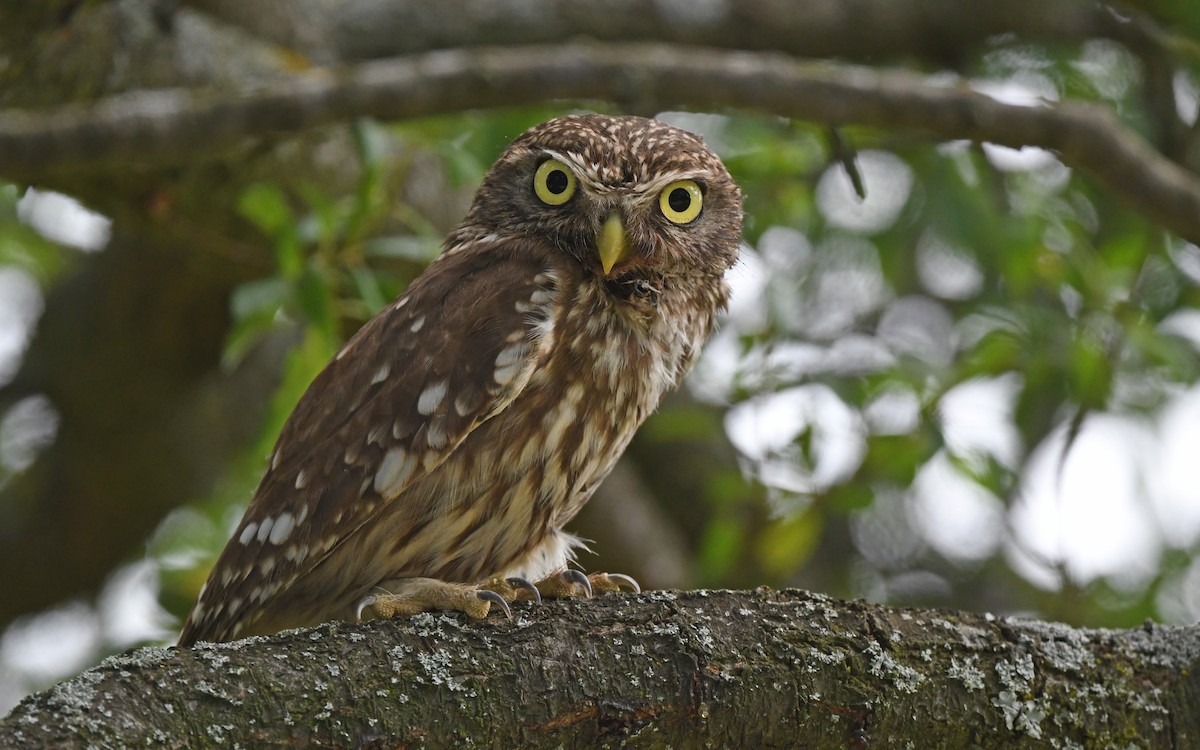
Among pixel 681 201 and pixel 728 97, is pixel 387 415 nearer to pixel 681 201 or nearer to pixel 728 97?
pixel 681 201

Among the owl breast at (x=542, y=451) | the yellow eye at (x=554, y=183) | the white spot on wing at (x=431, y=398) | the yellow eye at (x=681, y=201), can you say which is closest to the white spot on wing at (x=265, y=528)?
the owl breast at (x=542, y=451)

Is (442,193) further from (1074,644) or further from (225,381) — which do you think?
(1074,644)

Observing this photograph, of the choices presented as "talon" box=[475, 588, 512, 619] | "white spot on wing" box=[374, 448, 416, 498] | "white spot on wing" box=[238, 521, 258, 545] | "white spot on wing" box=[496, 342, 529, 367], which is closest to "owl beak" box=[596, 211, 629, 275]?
"white spot on wing" box=[496, 342, 529, 367]

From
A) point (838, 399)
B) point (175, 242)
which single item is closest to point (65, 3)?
point (175, 242)

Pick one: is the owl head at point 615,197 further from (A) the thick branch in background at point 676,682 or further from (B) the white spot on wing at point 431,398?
(A) the thick branch in background at point 676,682

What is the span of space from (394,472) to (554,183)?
0.89 meters

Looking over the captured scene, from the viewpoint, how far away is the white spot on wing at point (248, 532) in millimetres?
3189

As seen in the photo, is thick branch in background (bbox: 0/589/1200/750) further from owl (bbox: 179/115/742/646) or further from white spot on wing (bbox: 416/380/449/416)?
white spot on wing (bbox: 416/380/449/416)

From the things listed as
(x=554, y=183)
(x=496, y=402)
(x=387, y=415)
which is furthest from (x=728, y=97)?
(x=387, y=415)

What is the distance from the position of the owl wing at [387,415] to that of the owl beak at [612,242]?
153 mm

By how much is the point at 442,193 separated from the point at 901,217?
5.98 feet

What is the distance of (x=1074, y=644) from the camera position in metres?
2.68

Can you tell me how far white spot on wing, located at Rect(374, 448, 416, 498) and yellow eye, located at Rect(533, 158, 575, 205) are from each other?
810 mm

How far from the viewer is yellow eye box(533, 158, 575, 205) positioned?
3.40 metres
